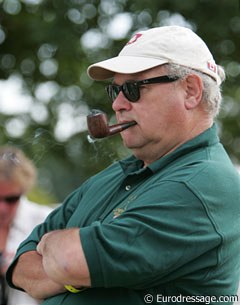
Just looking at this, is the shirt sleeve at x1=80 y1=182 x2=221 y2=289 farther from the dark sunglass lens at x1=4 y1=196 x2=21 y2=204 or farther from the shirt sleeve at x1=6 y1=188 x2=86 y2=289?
the dark sunglass lens at x1=4 y1=196 x2=21 y2=204

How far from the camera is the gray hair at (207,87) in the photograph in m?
2.62

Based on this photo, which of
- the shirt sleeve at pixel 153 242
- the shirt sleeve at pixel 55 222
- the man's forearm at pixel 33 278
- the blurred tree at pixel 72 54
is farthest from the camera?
the blurred tree at pixel 72 54

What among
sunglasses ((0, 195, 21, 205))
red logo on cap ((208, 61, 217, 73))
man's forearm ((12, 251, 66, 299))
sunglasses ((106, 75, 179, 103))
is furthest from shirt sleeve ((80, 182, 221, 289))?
sunglasses ((0, 195, 21, 205))

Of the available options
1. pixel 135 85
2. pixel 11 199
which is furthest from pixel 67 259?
pixel 11 199

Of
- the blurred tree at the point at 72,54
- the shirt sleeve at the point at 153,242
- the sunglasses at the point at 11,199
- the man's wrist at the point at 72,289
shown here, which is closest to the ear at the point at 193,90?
the shirt sleeve at the point at 153,242

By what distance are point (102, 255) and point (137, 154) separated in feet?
2.04

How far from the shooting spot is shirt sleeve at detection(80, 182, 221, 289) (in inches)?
87.1

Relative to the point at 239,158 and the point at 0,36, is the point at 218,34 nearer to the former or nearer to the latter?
the point at 239,158

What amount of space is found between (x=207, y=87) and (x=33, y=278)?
951 millimetres

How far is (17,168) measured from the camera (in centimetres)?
358

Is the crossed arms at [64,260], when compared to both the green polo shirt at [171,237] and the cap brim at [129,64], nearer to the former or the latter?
the green polo shirt at [171,237]

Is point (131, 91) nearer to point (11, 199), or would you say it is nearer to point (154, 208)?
point (154, 208)

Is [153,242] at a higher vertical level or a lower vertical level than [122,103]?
lower

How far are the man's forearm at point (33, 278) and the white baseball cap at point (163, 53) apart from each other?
0.76 meters
